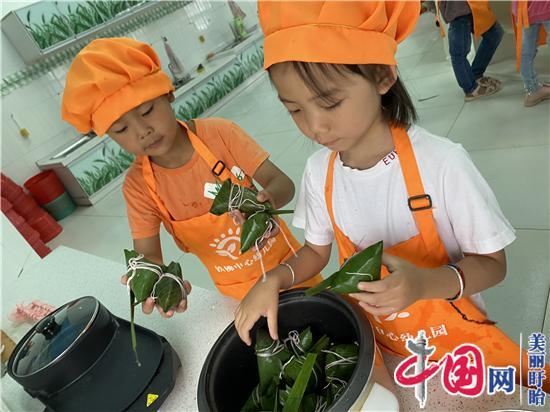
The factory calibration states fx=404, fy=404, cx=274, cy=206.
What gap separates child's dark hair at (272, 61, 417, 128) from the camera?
64cm

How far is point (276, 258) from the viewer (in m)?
1.28

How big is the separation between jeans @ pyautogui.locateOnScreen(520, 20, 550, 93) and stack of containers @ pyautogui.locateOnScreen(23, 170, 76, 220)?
162 inches

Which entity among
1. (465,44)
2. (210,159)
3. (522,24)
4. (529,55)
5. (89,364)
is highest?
(210,159)

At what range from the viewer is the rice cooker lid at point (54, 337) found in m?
0.79

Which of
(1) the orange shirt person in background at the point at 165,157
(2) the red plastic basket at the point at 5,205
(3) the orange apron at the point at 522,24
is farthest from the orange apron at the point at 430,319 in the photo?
(2) the red plastic basket at the point at 5,205

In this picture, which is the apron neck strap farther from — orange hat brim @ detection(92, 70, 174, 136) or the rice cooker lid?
the rice cooker lid

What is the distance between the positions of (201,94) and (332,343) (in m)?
4.83

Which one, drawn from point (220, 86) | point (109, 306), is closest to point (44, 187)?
point (220, 86)

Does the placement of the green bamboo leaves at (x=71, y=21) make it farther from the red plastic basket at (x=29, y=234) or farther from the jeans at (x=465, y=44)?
the jeans at (x=465, y=44)

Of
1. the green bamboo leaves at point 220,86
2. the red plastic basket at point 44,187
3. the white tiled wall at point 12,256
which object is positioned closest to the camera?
the white tiled wall at point 12,256

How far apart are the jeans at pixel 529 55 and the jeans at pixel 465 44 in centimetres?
39

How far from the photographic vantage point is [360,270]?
0.59m

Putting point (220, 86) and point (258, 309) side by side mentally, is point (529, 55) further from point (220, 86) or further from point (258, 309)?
point (220, 86)

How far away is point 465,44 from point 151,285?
9.88 ft
